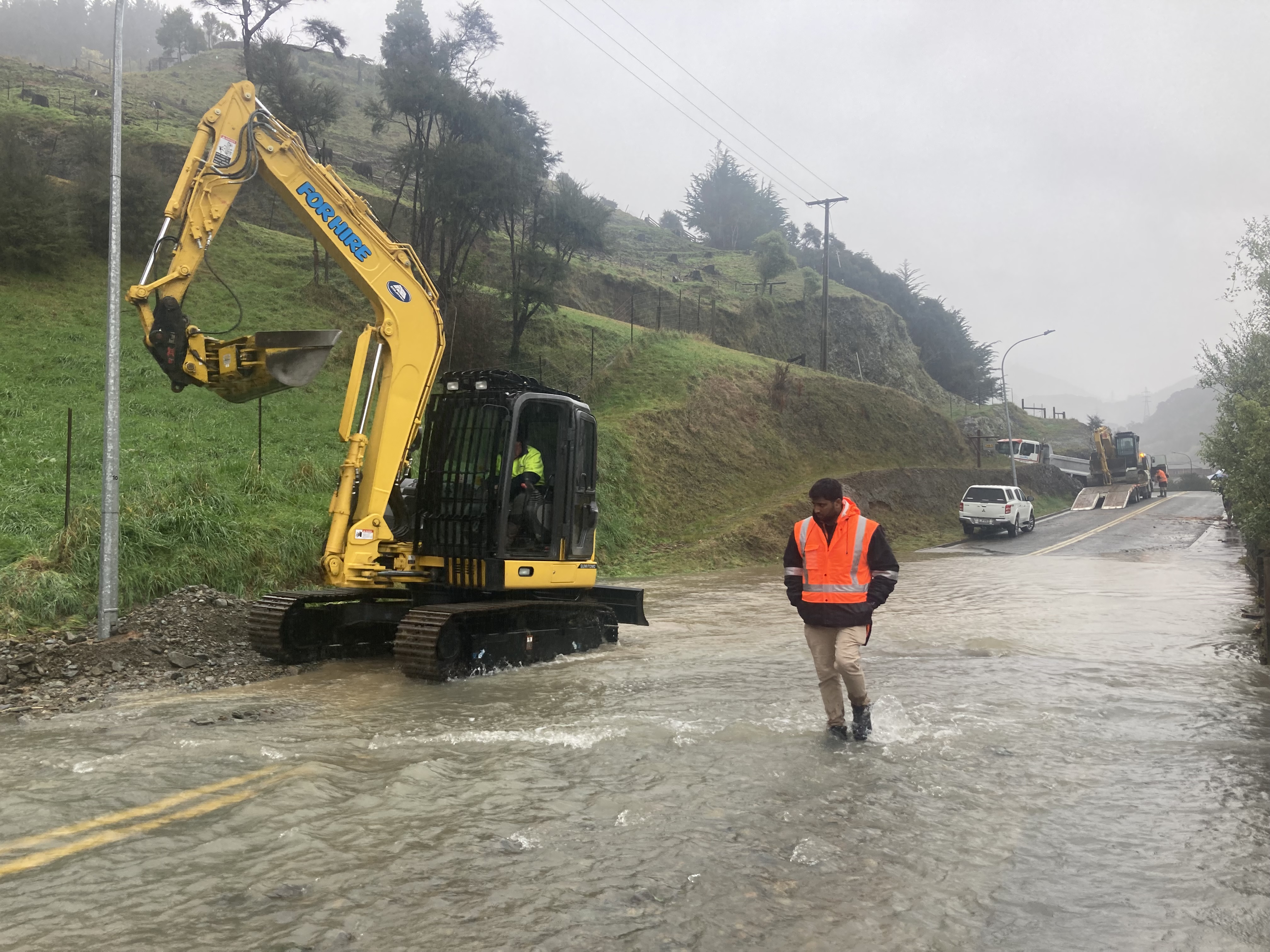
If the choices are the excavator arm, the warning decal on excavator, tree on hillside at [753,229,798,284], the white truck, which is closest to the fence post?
the excavator arm

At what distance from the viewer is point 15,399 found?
1859 centimetres

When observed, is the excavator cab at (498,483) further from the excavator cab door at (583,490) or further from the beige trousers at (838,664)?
the beige trousers at (838,664)

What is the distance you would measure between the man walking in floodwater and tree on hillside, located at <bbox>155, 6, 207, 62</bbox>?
115186 millimetres

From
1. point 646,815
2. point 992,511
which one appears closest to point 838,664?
point 646,815

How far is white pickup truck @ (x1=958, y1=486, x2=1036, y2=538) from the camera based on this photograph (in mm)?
35562

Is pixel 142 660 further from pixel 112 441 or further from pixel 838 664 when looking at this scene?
pixel 838 664

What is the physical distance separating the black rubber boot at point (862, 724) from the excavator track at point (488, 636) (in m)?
4.08

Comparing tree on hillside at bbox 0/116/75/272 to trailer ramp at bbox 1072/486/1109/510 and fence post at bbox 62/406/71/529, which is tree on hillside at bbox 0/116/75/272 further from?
trailer ramp at bbox 1072/486/1109/510

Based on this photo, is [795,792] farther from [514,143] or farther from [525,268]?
[514,143]

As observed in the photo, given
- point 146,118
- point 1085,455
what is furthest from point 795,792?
point 1085,455

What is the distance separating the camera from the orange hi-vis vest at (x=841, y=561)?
23.5ft

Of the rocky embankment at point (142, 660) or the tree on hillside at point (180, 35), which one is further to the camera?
the tree on hillside at point (180, 35)

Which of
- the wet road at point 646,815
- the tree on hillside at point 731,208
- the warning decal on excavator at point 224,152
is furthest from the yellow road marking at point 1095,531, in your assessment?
the tree on hillside at point 731,208

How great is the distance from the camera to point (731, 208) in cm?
11150
